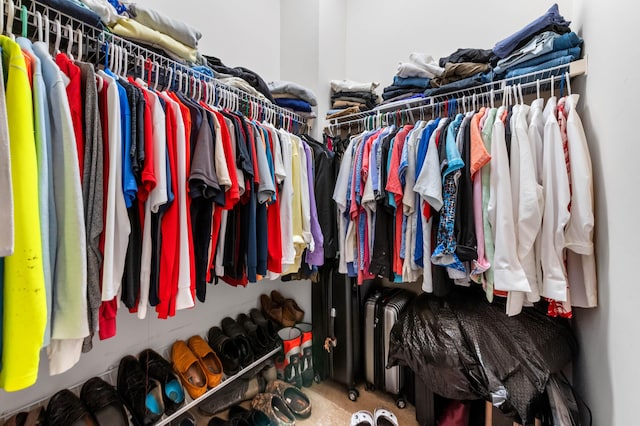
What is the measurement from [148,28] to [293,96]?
0.83 meters

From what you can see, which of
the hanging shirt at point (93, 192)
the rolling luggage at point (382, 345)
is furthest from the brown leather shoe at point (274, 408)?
the hanging shirt at point (93, 192)

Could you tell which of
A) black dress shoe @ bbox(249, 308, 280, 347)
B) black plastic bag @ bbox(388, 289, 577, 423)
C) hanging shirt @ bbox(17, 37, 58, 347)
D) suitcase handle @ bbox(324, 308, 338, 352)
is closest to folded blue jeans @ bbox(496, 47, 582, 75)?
black plastic bag @ bbox(388, 289, 577, 423)

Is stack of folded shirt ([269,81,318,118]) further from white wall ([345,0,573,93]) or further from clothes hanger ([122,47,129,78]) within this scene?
clothes hanger ([122,47,129,78])

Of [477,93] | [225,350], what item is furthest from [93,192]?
[477,93]

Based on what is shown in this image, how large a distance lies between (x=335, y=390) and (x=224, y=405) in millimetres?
659

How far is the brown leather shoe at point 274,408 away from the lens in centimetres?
134

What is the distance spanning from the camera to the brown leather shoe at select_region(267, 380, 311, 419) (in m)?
1.43

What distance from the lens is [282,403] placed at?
1.42 meters

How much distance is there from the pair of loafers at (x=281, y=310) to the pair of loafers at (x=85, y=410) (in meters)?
0.90

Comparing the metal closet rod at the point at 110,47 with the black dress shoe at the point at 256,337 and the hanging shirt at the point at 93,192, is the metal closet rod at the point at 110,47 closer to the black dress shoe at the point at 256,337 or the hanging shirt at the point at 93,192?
the hanging shirt at the point at 93,192

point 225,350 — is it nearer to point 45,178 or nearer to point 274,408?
point 274,408

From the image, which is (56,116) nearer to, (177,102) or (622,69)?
(177,102)

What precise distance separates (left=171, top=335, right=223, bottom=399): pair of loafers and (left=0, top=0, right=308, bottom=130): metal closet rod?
132 centimetres

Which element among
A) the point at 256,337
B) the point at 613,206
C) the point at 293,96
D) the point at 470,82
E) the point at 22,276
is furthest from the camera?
the point at 293,96
